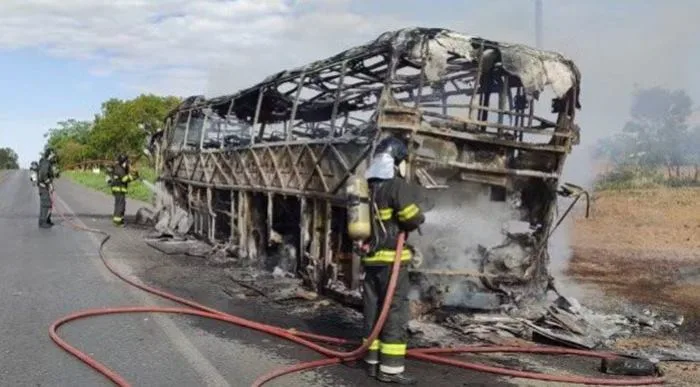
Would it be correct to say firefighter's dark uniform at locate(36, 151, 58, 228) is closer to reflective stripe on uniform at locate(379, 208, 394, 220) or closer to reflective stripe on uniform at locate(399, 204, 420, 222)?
reflective stripe on uniform at locate(379, 208, 394, 220)

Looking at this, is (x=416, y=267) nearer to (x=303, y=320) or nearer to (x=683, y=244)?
(x=303, y=320)

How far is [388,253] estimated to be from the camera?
5672 millimetres

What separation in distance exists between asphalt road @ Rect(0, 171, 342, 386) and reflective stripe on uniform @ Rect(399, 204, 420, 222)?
136 centimetres

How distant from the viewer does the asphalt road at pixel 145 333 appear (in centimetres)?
539

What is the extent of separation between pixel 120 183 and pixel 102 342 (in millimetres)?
11819

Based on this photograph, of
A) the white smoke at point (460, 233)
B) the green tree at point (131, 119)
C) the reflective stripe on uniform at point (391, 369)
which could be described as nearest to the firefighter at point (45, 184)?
the white smoke at point (460, 233)

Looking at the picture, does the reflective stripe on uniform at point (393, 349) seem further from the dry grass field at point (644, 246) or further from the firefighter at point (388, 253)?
the dry grass field at point (644, 246)

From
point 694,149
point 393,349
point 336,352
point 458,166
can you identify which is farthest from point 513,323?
point 694,149

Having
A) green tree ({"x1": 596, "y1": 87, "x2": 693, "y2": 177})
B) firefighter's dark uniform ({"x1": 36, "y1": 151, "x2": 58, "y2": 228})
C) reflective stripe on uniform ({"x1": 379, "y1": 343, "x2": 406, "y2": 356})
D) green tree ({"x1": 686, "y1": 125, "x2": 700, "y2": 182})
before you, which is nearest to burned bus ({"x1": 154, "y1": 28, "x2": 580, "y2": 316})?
reflective stripe on uniform ({"x1": 379, "y1": 343, "x2": 406, "y2": 356})

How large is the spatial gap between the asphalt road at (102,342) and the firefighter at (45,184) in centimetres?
639

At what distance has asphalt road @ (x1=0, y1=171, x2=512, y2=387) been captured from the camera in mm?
5391

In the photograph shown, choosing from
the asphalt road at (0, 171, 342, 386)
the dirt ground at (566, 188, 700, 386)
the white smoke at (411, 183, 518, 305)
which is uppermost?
the white smoke at (411, 183, 518, 305)

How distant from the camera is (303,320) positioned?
754cm

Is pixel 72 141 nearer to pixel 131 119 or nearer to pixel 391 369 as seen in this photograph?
pixel 131 119
